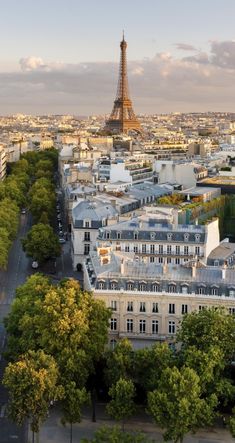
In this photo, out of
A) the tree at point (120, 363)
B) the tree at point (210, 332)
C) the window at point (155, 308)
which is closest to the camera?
the tree at point (210, 332)

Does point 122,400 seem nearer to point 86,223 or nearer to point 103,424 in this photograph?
point 103,424

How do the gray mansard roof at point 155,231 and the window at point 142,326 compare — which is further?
the gray mansard roof at point 155,231

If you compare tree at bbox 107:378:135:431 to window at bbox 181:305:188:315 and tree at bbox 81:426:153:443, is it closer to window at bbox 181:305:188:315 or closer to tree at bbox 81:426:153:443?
tree at bbox 81:426:153:443

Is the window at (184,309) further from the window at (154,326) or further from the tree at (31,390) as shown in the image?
the tree at (31,390)

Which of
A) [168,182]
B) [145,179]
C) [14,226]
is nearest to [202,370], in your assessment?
[14,226]

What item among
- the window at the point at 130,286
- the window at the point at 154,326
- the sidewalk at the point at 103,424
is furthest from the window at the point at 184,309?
the sidewalk at the point at 103,424

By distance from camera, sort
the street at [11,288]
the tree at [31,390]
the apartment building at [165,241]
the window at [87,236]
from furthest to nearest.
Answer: the window at [87,236] → the apartment building at [165,241] → the street at [11,288] → the tree at [31,390]
